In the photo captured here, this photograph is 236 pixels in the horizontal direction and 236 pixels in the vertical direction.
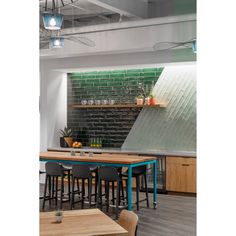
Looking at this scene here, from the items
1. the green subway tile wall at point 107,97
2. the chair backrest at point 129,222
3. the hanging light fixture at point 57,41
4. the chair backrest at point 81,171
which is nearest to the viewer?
the chair backrest at point 129,222

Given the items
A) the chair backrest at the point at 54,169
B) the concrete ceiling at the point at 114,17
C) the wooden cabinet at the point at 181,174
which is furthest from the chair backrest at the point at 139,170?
the concrete ceiling at the point at 114,17

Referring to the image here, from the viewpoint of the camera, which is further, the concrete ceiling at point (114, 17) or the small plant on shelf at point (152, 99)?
the small plant on shelf at point (152, 99)

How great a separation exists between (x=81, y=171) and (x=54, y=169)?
23.1 inches

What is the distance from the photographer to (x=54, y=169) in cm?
743

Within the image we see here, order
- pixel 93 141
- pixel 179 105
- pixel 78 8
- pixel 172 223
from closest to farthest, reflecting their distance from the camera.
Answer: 1. pixel 172 223
2. pixel 78 8
3. pixel 179 105
4. pixel 93 141

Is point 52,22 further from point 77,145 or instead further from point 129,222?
point 77,145

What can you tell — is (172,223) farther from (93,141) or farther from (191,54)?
(93,141)

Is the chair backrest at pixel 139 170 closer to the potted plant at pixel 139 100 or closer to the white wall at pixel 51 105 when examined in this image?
the potted plant at pixel 139 100

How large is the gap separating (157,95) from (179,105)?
1.96 feet

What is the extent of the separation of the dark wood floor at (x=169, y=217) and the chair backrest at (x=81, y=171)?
0.74m

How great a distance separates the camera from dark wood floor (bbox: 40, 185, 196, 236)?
5965 millimetres

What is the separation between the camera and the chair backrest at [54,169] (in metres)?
7.36
